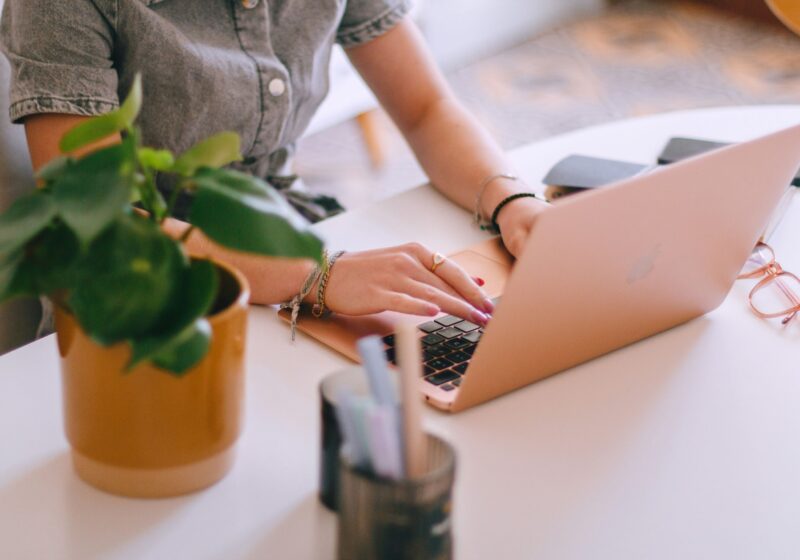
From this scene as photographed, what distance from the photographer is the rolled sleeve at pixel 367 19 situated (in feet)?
4.45

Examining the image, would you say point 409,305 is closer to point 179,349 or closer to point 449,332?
point 449,332

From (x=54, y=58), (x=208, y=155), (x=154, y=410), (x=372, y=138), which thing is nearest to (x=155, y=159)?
(x=208, y=155)

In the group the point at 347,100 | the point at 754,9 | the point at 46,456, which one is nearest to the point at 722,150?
the point at 46,456

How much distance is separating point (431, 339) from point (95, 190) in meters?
0.42

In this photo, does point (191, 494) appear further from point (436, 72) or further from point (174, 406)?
point (436, 72)

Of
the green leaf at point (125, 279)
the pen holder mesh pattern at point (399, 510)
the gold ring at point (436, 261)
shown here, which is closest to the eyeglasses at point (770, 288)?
the gold ring at point (436, 261)

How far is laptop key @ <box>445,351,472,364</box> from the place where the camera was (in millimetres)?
906

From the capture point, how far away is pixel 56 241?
2.07 ft

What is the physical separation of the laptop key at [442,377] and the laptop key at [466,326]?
0.08m

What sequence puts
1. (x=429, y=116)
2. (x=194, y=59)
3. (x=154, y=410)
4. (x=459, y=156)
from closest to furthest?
(x=154, y=410)
(x=194, y=59)
(x=459, y=156)
(x=429, y=116)

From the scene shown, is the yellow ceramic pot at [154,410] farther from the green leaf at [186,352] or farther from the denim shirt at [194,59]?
the denim shirt at [194,59]

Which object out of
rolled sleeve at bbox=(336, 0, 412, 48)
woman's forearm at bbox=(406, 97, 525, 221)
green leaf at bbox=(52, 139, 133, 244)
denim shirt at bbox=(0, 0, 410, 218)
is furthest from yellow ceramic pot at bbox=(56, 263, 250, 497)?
rolled sleeve at bbox=(336, 0, 412, 48)

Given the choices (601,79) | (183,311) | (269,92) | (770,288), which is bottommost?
(601,79)

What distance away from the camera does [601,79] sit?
3.42 m
